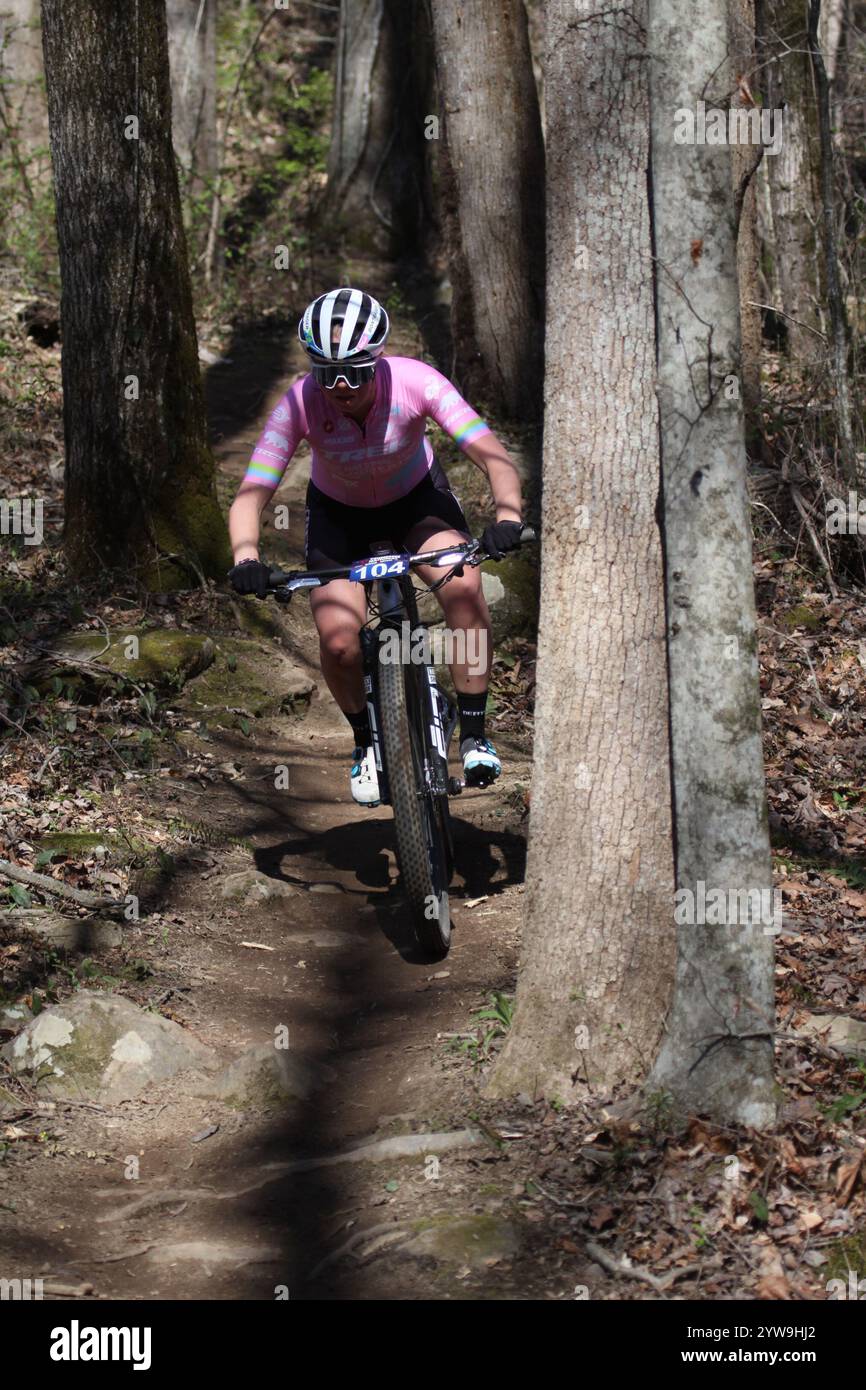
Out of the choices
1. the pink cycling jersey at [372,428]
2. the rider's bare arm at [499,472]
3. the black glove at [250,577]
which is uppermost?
the pink cycling jersey at [372,428]

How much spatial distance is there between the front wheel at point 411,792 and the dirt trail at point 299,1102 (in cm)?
36

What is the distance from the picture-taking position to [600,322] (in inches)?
164

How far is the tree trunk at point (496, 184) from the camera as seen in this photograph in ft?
36.3

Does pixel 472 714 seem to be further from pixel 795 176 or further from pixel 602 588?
pixel 795 176

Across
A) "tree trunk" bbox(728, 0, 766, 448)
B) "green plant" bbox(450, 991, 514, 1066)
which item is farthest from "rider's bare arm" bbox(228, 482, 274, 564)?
"tree trunk" bbox(728, 0, 766, 448)

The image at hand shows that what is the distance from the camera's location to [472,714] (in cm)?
622

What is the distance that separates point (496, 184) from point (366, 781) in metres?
6.95

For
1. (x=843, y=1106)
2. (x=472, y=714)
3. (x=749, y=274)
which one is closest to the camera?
(x=843, y=1106)

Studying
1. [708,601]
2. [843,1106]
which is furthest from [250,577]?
[843,1106]

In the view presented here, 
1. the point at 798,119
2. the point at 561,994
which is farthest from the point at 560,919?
the point at 798,119

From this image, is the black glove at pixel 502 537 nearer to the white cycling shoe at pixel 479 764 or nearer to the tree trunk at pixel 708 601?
the white cycling shoe at pixel 479 764

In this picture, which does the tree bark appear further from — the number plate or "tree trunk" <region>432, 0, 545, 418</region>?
the number plate

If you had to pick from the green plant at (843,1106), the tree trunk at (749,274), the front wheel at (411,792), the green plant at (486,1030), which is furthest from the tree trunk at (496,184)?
the green plant at (843,1106)

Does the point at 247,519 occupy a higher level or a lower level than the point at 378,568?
higher
